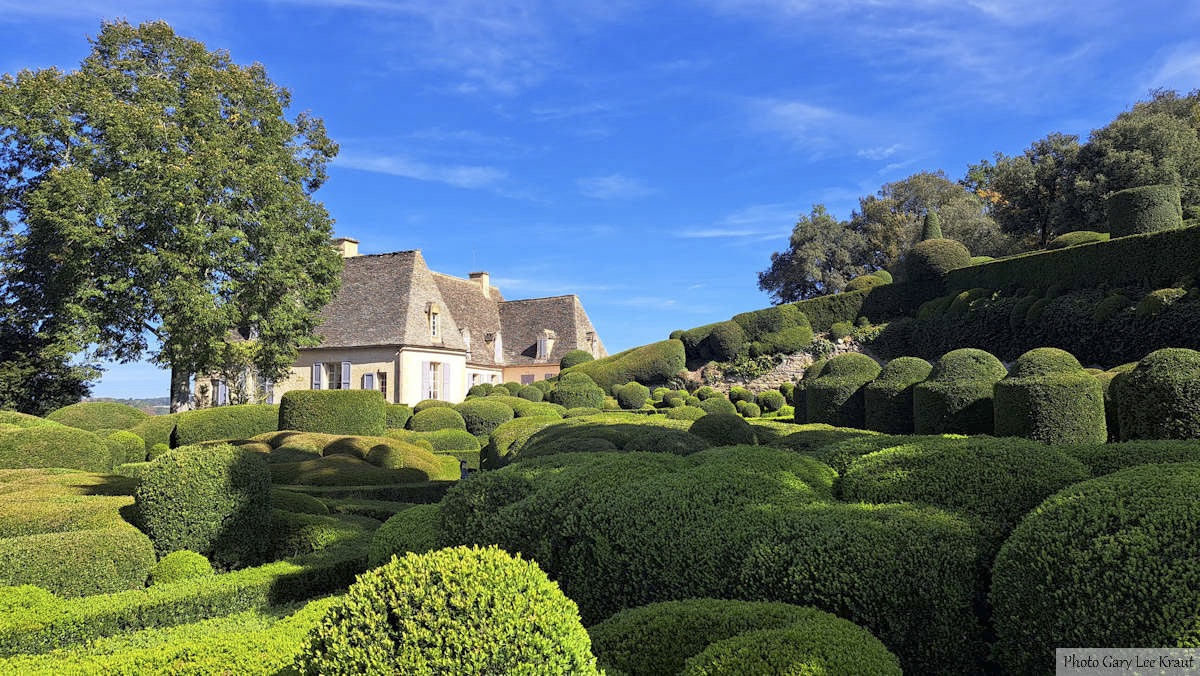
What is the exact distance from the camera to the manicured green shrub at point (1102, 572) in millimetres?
3471

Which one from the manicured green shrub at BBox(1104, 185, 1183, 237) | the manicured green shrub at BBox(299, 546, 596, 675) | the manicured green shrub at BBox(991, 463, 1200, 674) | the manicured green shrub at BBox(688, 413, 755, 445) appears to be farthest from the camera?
the manicured green shrub at BBox(1104, 185, 1183, 237)

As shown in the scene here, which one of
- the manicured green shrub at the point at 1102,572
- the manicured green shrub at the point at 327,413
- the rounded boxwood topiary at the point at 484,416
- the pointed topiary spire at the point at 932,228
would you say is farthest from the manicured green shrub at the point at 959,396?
the pointed topiary spire at the point at 932,228

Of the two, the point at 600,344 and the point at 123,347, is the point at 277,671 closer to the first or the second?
the point at 123,347

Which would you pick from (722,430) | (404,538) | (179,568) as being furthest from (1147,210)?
(179,568)

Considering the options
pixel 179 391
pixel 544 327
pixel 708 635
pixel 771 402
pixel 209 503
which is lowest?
pixel 708 635

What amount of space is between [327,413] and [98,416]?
6.83 metres

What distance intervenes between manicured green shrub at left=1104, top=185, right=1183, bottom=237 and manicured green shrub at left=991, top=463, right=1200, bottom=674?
83.7 ft

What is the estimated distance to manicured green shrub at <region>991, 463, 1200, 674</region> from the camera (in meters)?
3.47

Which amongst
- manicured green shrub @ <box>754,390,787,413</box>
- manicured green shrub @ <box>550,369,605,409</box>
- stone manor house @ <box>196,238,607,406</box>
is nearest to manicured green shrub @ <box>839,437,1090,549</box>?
manicured green shrub @ <box>754,390,787,413</box>

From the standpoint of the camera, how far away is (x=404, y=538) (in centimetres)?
614

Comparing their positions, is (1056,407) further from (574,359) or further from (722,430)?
(574,359)

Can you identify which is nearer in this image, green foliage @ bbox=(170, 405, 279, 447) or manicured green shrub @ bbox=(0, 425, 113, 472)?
manicured green shrub @ bbox=(0, 425, 113, 472)

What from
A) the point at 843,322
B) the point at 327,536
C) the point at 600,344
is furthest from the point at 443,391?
the point at 327,536

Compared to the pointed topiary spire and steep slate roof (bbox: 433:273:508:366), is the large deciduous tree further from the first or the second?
the pointed topiary spire
